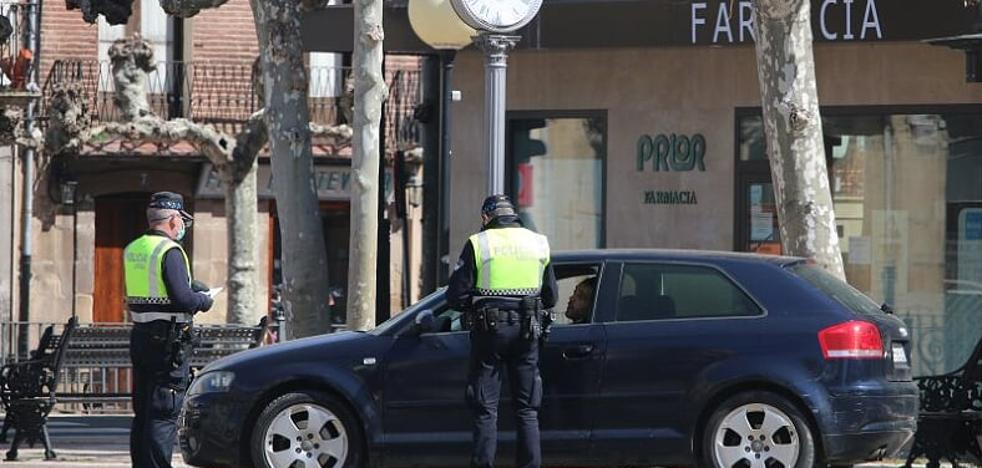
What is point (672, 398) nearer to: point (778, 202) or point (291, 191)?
point (778, 202)

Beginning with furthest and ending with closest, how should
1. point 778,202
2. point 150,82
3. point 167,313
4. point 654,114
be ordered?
point 150,82 < point 654,114 < point 778,202 < point 167,313

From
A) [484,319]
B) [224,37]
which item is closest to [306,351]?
[484,319]

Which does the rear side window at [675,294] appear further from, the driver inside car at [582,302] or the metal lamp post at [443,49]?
the metal lamp post at [443,49]

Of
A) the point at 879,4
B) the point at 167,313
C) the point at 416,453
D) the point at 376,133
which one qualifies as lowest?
the point at 416,453

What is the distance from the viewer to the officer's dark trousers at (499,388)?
36.1 feet

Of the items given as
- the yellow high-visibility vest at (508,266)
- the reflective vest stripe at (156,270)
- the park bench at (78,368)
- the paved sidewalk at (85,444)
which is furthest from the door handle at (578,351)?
the park bench at (78,368)

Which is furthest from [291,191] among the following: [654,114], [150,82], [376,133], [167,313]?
[150,82]

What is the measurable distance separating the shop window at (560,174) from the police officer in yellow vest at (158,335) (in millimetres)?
7362

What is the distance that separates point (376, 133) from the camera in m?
13.8

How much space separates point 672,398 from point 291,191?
166 inches

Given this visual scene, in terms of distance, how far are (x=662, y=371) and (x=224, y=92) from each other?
19040mm

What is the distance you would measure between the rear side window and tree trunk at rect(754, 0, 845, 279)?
1.95 metres

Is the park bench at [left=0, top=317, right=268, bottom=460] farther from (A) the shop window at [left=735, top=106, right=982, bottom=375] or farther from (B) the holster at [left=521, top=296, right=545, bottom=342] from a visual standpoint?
(A) the shop window at [left=735, top=106, right=982, bottom=375]

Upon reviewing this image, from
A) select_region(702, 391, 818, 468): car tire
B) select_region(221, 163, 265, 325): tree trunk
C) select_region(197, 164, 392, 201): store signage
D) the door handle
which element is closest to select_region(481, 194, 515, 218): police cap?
the door handle
